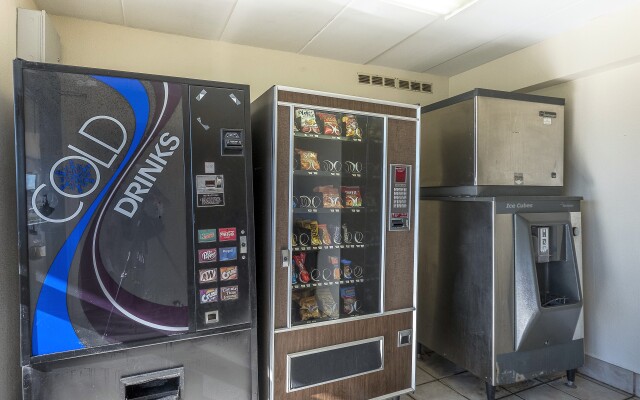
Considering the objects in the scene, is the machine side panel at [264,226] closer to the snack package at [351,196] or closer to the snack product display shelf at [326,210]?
the snack product display shelf at [326,210]

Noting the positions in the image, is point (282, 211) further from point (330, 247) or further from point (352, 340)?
point (352, 340)

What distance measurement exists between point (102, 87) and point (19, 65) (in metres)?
0.29

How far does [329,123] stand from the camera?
2.14m

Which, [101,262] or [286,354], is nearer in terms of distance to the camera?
[101,262]

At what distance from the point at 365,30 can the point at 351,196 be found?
1180 mm

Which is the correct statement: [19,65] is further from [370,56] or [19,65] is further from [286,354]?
[370,56]

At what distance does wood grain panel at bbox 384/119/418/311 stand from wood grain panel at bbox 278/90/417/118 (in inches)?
2.6

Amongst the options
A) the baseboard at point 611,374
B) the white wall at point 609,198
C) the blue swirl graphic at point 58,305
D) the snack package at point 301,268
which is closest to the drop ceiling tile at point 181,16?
the blue swirl graphic at point 58,305

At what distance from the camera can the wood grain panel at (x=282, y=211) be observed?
1.93 meters

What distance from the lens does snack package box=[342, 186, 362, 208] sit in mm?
2254

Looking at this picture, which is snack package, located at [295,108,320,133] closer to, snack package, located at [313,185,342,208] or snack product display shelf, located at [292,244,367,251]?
snack package, located at [313,185,342,208]

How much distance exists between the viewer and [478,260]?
240 centimetres

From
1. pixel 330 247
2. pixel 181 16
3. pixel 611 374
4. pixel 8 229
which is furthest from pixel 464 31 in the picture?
pixel 8 229

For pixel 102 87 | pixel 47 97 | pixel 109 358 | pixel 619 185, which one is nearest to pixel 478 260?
pixel 619 185
